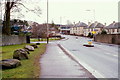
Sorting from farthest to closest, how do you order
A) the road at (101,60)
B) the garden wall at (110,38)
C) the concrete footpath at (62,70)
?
the garden wall at (110,38)
the road at (101,60)
the concrete footpath at (62,70)

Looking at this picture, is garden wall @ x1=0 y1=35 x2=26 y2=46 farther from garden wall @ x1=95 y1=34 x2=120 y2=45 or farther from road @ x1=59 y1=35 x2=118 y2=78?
garden wall @ x1=95 y1=34 x2=120 y2=45

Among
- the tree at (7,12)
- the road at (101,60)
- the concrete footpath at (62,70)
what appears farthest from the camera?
the tree at (7,12)

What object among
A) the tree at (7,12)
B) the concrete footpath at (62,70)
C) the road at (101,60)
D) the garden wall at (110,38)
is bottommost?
the road at (101,60)

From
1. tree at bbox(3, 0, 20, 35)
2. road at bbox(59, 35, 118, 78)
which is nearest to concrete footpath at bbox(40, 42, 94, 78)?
road at bbox(59, 35, 118, 78)

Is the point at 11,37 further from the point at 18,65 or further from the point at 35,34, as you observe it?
the point at 35,34

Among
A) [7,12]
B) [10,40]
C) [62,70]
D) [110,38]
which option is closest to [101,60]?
[62,70]

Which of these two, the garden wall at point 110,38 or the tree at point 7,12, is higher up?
the tree at point 7,12

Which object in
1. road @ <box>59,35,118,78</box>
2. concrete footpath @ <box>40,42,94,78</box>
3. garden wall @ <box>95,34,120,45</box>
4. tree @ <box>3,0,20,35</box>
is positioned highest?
tree @ <box>3,0,20,35</box>

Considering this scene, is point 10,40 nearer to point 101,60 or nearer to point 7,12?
point 7,12

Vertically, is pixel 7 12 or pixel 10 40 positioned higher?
pixel 7 12

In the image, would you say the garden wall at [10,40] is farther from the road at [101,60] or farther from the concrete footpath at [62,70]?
the concrete footpath at [62,70]

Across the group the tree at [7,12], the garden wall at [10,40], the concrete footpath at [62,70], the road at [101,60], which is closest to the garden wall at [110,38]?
the garden wall at [10,40]

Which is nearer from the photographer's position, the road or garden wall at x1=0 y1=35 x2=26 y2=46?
the road

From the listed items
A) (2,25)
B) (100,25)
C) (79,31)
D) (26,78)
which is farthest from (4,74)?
(79,31)
